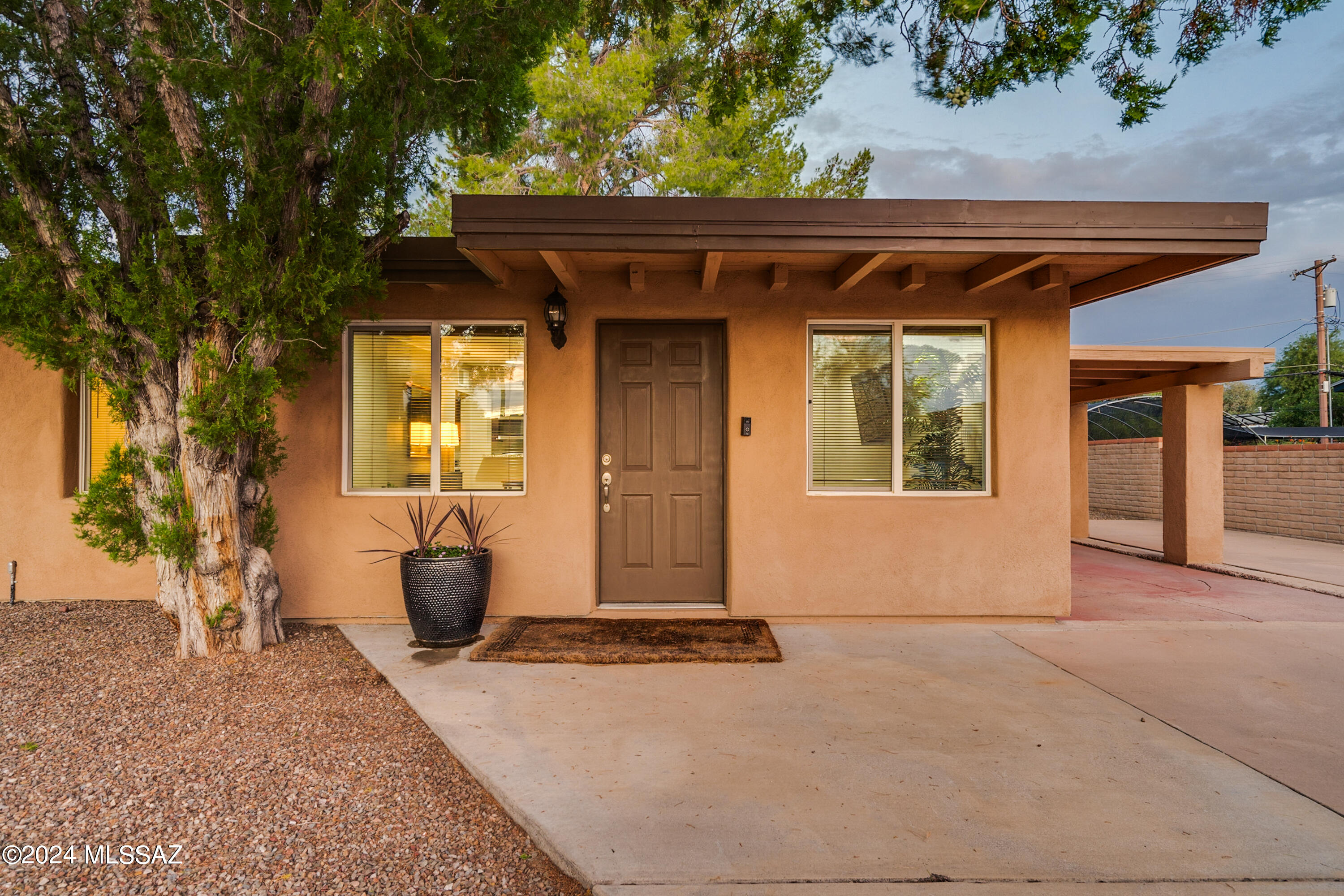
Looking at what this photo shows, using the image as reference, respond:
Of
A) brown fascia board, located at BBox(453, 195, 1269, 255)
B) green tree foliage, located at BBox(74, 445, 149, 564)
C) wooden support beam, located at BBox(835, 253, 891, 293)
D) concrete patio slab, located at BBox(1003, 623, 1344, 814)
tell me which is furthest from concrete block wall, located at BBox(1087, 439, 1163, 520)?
green tree foliage, located at BBox(74, 445, 149, 564)

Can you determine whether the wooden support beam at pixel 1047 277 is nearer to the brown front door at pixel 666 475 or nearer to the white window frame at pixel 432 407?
the brown front door at pixel 666 475

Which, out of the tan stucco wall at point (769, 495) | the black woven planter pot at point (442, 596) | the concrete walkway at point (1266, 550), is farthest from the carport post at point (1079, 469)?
the black woven planter pot at point (442, 596)

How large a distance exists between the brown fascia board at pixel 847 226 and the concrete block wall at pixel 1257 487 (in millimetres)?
7634

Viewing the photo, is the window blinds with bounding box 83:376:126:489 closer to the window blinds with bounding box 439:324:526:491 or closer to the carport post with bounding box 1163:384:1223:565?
the window blinds with bounding box 439:324:526:491

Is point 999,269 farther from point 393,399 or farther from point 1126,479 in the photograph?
point 1126,479

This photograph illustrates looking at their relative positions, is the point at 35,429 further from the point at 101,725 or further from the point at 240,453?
the point at 101,725

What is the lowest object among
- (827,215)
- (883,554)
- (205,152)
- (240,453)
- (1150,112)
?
(883,554)

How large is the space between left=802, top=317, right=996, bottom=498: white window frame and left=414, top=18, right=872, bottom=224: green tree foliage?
649cm

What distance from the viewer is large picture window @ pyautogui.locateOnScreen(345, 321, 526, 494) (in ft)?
15.4

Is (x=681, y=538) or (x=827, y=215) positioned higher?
(x=827, y=215)

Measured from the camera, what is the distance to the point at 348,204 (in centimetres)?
367

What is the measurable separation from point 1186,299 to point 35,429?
117130 mm

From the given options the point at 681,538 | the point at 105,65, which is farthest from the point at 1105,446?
the point at 105,65

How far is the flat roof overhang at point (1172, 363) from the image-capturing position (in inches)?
254
